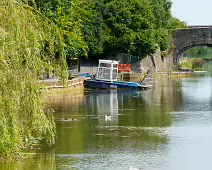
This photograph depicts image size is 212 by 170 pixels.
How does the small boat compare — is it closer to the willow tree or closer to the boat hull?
the boat hull

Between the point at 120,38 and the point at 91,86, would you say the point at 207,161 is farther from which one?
the point at 120,38

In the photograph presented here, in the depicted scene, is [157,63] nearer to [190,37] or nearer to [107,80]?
[190,37]

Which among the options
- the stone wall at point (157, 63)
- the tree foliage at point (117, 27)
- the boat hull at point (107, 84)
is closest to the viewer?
the boat hull at point (107, 84)

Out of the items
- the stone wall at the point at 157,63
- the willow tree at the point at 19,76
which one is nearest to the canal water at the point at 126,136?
the willow tree at the point at 19,76

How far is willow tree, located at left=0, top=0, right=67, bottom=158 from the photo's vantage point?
53.0ft

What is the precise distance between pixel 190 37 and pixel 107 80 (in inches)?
1261

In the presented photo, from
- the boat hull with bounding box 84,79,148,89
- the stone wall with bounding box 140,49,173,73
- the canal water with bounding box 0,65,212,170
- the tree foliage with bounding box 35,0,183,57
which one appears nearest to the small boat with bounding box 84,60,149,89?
→ the boat hull with bounding box 84,79,148,89

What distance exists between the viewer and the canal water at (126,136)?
60.0ft

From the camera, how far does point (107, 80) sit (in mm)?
45469

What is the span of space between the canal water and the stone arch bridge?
3775 centimetres

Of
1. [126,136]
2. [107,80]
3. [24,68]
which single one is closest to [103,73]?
[107,80]

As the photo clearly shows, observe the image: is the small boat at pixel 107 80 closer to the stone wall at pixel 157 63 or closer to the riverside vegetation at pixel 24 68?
the stone wall at pixel 157 63

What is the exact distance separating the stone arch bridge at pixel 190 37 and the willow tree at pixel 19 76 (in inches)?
2282

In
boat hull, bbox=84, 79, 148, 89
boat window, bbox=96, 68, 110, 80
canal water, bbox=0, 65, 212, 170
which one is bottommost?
canal water, bbox=0, 65, 212, 170
